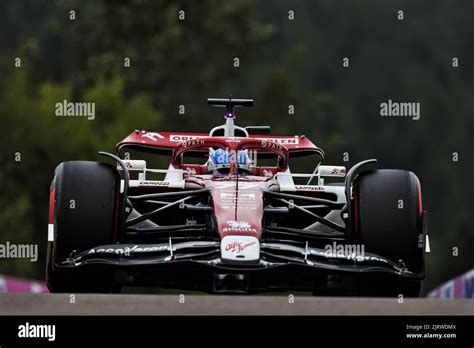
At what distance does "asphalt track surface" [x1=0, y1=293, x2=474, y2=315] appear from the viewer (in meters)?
10.4

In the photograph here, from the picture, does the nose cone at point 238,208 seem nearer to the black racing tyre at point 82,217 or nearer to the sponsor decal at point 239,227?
the sponsor decal at point 239,227

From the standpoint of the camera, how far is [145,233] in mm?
13195

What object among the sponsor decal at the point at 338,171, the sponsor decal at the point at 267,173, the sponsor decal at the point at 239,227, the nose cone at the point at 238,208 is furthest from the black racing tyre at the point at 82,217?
the sponsor decal at the point at 338,171

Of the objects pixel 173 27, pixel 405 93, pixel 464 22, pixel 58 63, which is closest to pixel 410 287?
pixel 173 27

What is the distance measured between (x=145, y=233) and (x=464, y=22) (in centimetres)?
11593

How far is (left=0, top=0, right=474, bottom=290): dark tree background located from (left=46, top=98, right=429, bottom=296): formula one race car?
987 inches

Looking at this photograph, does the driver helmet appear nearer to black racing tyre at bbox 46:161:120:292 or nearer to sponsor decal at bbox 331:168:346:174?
sponsor decal at bbox 331:168:346:174

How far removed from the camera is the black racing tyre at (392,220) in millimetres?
12891

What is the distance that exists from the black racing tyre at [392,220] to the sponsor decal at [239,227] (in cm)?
107

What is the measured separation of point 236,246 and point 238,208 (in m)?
0.85

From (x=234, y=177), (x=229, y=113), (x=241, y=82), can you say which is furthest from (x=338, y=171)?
(x=241, y=82)
